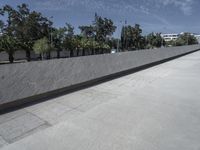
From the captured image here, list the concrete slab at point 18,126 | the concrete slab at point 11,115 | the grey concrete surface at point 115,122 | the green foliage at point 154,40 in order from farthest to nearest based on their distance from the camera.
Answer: the green foliage at point 154,40 < the concrete slab at point 11,115 < the concrete slab at point 18,126 < the grey concrete surface at point 115,122

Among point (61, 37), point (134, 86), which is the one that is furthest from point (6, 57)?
point (134, 86)

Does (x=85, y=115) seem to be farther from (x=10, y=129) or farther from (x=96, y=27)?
(x=96, y=27)

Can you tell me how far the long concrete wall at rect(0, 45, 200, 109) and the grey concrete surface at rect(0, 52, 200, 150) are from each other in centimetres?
42

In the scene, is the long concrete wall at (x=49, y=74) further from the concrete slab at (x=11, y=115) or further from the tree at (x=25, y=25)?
the tree at (x=25, y=25)

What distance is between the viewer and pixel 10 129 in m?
3.70

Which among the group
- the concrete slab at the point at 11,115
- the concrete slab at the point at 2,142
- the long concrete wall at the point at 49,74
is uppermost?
the long concrete wall at the point at 49,74

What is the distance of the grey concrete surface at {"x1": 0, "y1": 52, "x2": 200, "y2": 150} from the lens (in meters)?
3.19

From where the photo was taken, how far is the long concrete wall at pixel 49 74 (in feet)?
15.2

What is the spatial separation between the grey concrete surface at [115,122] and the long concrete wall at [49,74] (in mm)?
417

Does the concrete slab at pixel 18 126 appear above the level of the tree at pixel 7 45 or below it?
below

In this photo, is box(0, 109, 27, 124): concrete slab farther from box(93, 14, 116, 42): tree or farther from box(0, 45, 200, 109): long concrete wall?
box(93, 14, 116, 42): tree

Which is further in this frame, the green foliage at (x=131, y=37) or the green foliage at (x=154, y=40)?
the green foliage at (x=154, y=40)

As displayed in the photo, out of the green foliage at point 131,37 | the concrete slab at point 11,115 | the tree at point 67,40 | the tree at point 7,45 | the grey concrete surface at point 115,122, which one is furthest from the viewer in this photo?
the green foliage at point 131,37

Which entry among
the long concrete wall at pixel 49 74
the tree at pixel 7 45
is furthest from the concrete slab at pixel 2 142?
the tree at pixel 7 45
